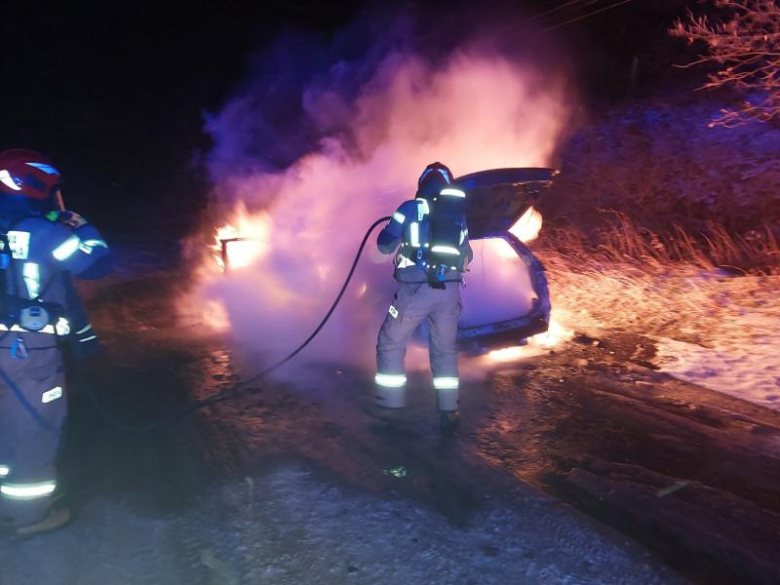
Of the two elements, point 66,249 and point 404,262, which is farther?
point 404,262

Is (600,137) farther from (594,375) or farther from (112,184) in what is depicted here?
(112,184)

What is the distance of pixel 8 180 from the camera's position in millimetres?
3053

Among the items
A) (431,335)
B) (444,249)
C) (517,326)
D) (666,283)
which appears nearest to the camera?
(444,249)

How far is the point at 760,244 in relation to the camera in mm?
7961

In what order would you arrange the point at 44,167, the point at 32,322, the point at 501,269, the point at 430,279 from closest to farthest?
1. the point at 32,322
2. the point at 44,167
3. the point at 430,279
4. the point at 501,269

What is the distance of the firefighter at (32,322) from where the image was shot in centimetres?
304

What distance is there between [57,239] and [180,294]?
5.84 meters

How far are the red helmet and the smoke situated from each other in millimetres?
2798

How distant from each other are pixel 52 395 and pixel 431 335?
8.09ft

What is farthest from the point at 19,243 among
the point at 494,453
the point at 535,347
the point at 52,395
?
the point at 535,347

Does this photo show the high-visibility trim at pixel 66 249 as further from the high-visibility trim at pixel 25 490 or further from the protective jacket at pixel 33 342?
the high-visibility trim at pixel 25 490

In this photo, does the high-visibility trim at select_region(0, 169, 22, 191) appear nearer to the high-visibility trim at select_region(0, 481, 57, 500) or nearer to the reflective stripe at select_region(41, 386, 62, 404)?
the reflective stripe at select_region(41, 386, 62, 404)

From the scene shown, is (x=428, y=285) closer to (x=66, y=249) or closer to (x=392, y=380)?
(x=392, y=380)

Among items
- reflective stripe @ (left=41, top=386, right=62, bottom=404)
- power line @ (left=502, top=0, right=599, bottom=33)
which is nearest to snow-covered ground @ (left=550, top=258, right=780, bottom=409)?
reflective stripe @ (left=41, top=386, right=62, bottom=404)
